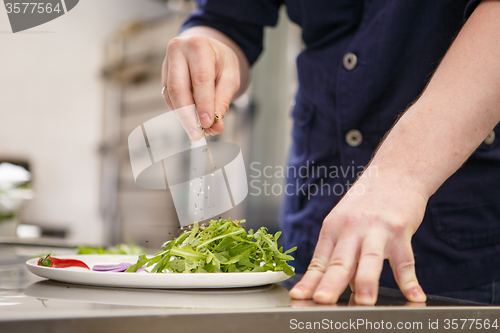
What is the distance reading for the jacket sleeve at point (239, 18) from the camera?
3.67 ft

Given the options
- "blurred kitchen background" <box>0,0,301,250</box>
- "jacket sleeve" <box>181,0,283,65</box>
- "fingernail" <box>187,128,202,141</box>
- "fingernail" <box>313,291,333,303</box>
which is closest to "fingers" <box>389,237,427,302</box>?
"fingernail" <box>313,291,333,303</box>

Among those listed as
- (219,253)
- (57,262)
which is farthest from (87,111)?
(219,253)

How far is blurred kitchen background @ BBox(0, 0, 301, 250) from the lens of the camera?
3.90 meters

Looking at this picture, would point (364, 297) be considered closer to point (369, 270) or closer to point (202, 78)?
point (369, 270)

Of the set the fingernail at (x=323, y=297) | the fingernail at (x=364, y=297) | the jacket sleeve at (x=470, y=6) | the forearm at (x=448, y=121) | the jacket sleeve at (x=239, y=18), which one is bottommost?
the fingernail at (x=364, y=297)

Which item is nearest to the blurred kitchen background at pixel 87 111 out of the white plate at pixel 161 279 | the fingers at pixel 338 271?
the white plate at pixel 161 279

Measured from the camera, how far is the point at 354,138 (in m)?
0.93

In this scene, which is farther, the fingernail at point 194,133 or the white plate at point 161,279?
the fingernail at point 194,133

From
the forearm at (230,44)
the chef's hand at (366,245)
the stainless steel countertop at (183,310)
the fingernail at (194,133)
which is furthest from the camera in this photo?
the forearm at (230,44)

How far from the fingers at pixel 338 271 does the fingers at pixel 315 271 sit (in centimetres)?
1

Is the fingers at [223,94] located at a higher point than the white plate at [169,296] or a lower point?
higher

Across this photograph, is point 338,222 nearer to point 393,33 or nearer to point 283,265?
point 283,265

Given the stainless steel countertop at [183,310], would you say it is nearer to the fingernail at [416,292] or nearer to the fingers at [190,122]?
the fingernail at [416,292]

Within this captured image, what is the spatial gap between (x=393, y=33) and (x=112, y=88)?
3.85 meters
